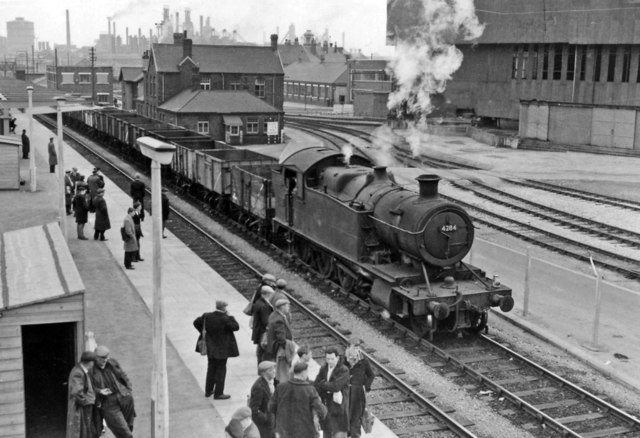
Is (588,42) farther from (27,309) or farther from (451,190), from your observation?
(27,309)

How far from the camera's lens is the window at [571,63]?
4831 cm

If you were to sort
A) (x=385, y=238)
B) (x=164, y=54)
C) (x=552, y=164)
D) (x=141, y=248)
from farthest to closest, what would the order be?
(x=164, y=54) < (x=552, y=164) < (x=141, y=248) < (x=385, y=238)

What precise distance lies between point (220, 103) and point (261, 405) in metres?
44.3

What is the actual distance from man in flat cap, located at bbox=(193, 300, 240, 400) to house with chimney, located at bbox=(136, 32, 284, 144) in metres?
40.5

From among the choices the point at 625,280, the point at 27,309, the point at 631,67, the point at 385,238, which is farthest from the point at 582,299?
the point at 631,67

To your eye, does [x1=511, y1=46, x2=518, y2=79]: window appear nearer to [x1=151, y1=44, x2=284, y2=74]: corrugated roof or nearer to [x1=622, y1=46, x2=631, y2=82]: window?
[x1=622, y1=46, x2=631, y2=82]: window

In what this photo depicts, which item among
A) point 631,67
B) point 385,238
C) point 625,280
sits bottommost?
point 625,280

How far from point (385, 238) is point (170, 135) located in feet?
71.2

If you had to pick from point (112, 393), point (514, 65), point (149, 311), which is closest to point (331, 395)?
point (112, 393)

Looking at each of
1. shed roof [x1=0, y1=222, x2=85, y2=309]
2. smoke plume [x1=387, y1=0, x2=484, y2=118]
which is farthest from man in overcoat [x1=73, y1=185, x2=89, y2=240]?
smoke plume [x1=387, y1=0, x2=484, y2=118]

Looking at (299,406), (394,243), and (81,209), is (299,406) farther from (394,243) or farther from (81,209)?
(81,209)

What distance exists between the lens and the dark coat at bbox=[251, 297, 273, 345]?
11023mm

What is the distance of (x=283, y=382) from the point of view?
8.28 m

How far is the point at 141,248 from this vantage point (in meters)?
19.7
